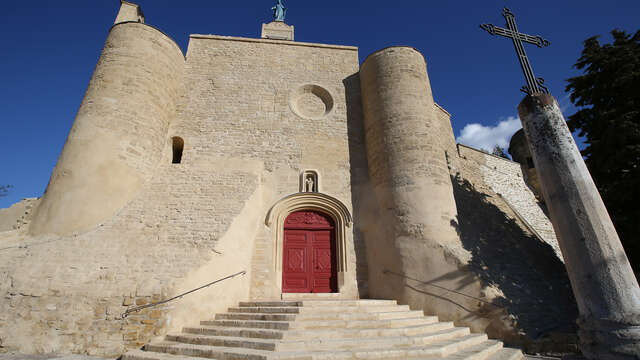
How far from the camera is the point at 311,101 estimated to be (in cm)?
1047

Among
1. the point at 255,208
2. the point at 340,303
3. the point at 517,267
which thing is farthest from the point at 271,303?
the point at 517,267

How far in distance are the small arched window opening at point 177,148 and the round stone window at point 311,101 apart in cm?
369

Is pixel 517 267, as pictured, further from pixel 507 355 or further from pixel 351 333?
pixel 351 333

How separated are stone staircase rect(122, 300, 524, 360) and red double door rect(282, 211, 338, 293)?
185cm

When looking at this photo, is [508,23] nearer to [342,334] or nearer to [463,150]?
[463,150]

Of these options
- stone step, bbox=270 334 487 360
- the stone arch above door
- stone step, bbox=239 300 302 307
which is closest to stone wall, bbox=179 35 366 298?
the stone arch above door

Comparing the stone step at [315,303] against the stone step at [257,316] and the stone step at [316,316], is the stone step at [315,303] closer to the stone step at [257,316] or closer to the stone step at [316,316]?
the stone step at [316,316]

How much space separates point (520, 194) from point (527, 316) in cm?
929

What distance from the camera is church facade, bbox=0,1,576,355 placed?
5.54m

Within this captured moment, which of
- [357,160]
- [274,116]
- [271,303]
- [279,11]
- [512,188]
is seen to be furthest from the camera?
[279,11]

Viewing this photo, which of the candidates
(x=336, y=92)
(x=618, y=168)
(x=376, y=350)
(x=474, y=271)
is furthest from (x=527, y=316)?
(x=336, y=92)

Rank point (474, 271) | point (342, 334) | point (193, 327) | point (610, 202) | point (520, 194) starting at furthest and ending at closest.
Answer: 1. point (520, 194)
2. point (610, 202)
3. point (474, 271)
4. point (193, 327)
5. point (342, 334)

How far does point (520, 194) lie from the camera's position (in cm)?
1334

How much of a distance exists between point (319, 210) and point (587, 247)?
5932mm
